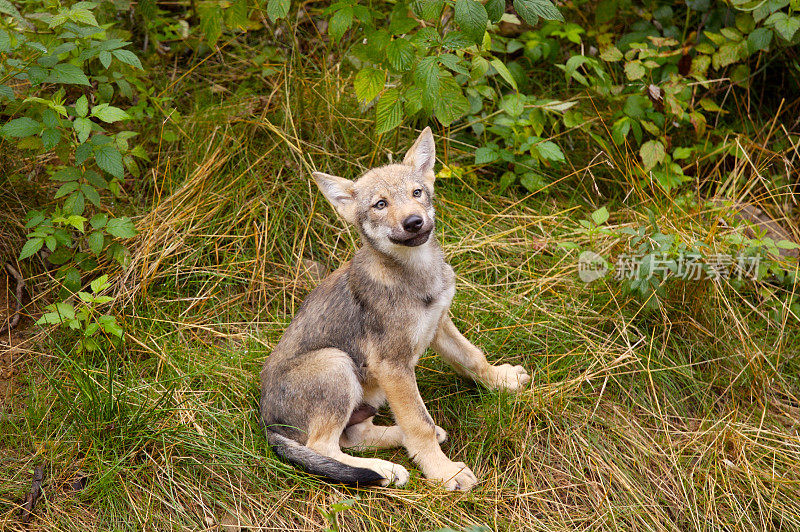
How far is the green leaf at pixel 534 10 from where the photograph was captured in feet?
12.6

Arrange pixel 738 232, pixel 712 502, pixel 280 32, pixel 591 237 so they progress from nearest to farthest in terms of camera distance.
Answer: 1. pixel 712 502
2. pixel 738 232
3. pixel 591 237
4. pixel 280 32

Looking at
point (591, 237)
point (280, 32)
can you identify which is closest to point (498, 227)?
point (591, 237)

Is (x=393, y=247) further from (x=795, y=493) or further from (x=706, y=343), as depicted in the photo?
(x=795, y=493)

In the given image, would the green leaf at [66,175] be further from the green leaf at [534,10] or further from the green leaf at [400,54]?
the green leaf at [534,10]

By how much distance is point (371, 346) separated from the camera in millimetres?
4023

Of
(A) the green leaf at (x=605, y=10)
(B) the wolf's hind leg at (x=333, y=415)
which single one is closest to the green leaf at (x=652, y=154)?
(A) the green leaf at (x=605, y=10)

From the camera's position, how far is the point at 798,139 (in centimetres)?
555

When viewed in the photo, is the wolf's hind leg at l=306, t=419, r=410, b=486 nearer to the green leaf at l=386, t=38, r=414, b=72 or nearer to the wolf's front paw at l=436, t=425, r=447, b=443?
the wolf's front paw at l=436, t=425, r=447, b=443

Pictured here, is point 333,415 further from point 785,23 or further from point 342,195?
point 785,23

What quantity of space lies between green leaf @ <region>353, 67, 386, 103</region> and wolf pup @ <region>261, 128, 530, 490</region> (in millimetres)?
634

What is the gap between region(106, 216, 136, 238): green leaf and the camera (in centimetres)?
462

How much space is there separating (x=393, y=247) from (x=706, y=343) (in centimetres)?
224

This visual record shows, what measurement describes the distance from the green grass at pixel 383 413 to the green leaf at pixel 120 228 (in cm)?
43

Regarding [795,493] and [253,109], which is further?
[253,109]
